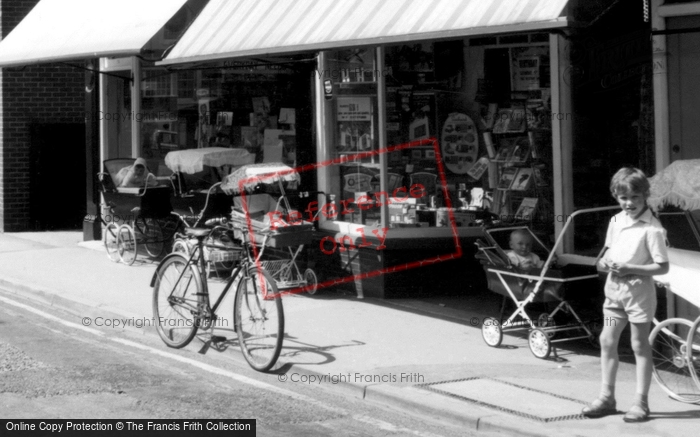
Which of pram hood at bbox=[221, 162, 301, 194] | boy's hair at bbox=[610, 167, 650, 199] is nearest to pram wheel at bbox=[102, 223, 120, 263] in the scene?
pram hood at bbox=[221, 162, 301, 194]

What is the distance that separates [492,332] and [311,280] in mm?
3215

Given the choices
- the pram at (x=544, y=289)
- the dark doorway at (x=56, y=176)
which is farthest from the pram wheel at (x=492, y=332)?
the dark doorway at (x=56, y=176)

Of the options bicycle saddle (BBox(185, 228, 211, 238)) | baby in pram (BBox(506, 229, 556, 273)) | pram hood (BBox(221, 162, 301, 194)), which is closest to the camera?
bicycle saddle (BBox(185, 228, 211, 238))

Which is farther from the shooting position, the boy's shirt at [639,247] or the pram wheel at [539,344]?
the pram wheel at [539,344]

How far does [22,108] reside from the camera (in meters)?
19.0

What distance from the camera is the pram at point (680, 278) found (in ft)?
23.6

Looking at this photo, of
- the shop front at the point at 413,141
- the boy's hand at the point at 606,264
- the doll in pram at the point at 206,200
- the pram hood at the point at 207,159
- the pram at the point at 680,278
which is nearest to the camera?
the boy's hand at the point at 606,264

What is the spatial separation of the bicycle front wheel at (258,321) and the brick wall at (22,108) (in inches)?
463

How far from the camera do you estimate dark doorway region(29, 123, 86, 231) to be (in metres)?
19.2

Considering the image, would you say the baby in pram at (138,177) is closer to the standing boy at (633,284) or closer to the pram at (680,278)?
the pram at (680,278)

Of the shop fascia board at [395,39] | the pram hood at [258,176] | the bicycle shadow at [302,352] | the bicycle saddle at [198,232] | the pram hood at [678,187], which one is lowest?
the bicycle shadow at [302,352]

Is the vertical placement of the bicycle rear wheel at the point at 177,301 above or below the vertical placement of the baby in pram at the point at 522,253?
below

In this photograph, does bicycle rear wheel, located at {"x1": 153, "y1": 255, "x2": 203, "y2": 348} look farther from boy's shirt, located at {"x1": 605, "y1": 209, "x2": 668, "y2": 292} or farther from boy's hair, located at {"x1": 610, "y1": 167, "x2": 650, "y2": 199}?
boy's hair, located at {"x1": 610, "y1": 167, "x2": 650, "y2": 199}

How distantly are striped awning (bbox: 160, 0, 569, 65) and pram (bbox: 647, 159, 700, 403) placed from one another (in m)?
1.40
